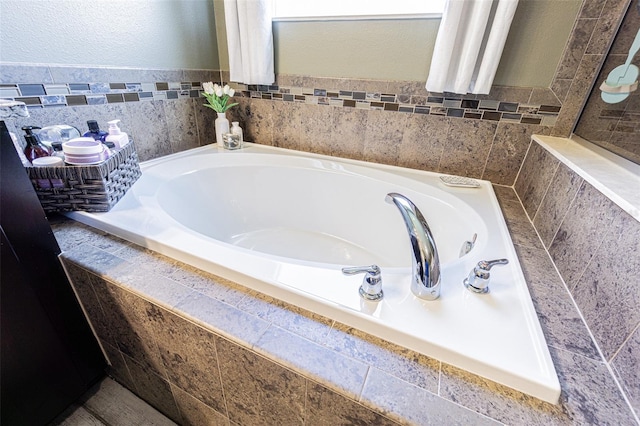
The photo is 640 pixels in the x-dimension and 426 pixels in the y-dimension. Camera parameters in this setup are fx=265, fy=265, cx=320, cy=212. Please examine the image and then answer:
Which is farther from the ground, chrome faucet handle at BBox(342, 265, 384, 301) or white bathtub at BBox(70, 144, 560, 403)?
chrome faucet handle at BBox(342, 265, 384, 301)

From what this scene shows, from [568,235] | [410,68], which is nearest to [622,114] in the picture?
[568,235]

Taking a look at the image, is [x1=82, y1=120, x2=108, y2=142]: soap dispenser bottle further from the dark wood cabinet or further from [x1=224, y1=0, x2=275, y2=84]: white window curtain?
[x1=224, y1=0, x2=275, y2=84]: white window curtain

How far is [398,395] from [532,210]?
91 centimetres

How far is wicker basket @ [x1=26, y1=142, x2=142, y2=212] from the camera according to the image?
78 cm

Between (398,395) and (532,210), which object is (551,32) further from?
(398,395)

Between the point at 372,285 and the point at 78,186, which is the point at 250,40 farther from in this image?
the point at 372,285

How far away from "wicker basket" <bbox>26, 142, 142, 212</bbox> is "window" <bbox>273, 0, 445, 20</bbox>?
3.66 ft

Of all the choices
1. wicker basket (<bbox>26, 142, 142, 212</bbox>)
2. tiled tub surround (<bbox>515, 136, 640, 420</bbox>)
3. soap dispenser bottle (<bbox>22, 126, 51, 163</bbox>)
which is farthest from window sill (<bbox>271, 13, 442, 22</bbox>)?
soap dispenser bottle (<bbox>22, 126, 51, 163</bbox>)

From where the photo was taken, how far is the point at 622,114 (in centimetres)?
90

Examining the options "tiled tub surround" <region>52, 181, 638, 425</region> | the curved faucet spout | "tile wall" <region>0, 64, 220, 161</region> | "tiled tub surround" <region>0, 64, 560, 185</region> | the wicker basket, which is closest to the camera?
Answer: "tiled tub surround" <region>52, 181, 638, 425</region>

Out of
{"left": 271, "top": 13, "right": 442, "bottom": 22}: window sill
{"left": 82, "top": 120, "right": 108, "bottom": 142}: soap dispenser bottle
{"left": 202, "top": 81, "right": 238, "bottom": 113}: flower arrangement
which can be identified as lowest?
{"left": 82, "top": 120, "right": 108, "bottom": 142}: soap dispenser bottle

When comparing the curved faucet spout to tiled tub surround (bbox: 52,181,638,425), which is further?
the curved faucet spout

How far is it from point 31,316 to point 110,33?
109 cm

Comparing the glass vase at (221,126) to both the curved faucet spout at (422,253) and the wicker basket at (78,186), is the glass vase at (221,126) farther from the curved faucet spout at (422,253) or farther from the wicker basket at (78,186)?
the curved faucet spout at (422,253)
